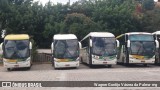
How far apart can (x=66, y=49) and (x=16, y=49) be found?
13.8 feet

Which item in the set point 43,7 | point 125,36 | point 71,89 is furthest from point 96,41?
point 43,7

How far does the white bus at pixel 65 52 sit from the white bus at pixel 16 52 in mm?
2301

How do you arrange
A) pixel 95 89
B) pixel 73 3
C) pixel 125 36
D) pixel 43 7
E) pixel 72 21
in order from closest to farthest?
pixel 95 89
pixel 125 36
pixel 72 21
pixel 43 7
pixel 73 3

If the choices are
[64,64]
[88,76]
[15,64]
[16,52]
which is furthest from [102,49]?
[88,76]

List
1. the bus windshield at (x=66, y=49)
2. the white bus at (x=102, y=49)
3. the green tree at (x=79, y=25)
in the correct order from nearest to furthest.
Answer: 1. the bus windshield at (x=66, y=49)
2. the white bus at (x=102, y=49)
3. the green tree at (x=79, y=25)

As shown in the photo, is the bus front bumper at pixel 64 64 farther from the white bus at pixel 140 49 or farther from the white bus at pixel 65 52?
the white bus at pixel 140 49

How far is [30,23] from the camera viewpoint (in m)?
61.1

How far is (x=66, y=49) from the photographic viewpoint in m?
35.0

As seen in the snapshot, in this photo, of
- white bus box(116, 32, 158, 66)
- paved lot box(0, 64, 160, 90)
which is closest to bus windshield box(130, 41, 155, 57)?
white bus box(116, 32, 158, 66)

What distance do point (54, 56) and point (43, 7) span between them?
32.1 meters

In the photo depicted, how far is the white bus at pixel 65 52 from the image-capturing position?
113 feet

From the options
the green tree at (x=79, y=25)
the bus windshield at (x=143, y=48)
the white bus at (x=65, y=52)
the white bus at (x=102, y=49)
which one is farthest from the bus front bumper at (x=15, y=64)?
the green tree at (x=79, y=25)

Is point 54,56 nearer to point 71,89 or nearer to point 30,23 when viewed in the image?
point 71,89

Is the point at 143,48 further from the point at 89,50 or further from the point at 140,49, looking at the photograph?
the point at 89,50
